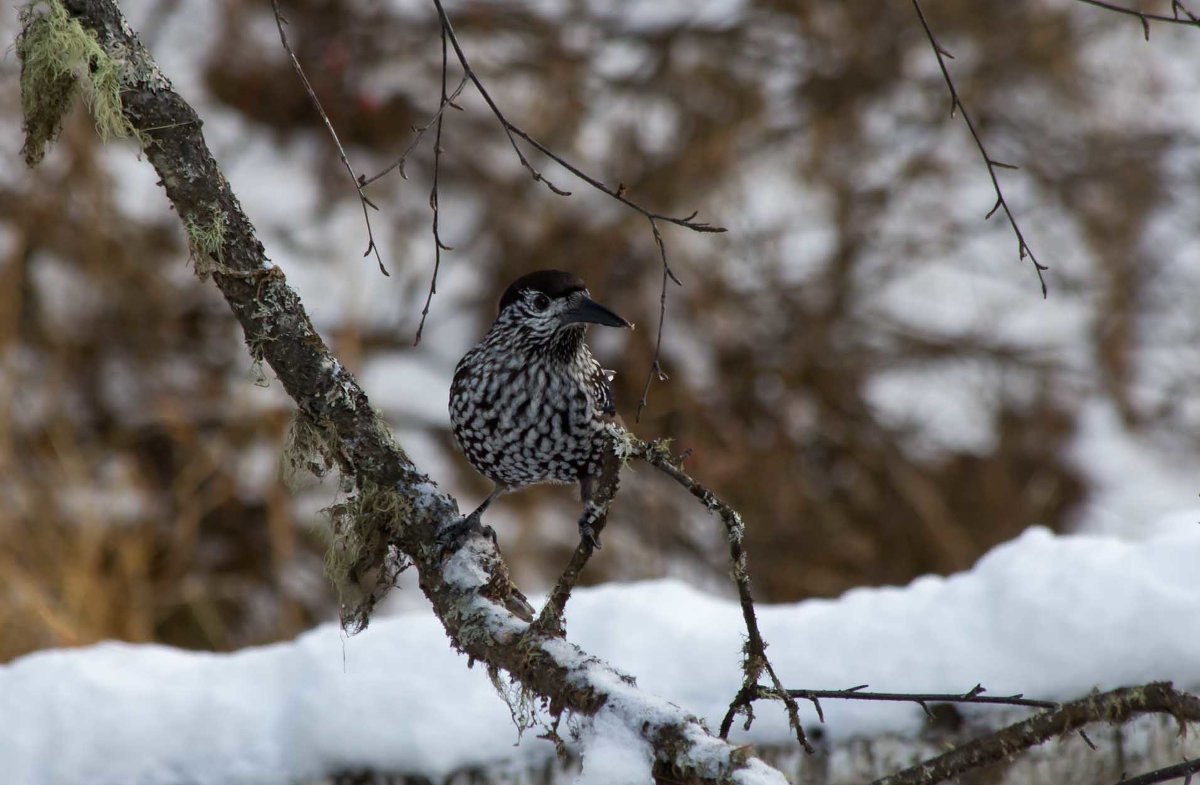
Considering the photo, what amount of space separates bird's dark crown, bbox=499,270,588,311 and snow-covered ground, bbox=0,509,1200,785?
942 mm

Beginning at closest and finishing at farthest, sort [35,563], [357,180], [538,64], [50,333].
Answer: [357,180] < [35,563] < [50,333] < [538,64]

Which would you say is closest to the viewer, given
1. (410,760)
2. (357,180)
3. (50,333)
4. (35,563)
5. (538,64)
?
(357,180)

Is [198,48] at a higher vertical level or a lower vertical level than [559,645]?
higher

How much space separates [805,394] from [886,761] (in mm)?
6078

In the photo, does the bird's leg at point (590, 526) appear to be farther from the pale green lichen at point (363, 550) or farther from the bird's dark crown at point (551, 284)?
the bird's dark crown at point (551, 284)

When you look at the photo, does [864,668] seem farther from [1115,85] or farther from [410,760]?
[1115,85]

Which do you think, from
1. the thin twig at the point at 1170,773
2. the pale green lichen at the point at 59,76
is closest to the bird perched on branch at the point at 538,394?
the pale green lichen at the point at 59,76

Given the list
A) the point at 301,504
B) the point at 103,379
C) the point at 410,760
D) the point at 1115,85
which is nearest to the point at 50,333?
the point at 103,379

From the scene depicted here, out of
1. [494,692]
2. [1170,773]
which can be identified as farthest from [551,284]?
[1170,773]

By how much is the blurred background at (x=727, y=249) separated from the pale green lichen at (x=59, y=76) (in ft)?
18.9

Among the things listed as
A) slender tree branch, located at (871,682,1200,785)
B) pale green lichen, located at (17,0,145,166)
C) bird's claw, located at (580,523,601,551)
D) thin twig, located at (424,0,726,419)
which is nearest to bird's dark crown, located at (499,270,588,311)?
bird's claw, located at (580,523,601,551)

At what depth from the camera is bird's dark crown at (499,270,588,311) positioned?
3.26m

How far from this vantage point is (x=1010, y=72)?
9344mm

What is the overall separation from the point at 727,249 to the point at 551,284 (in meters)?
5.73
